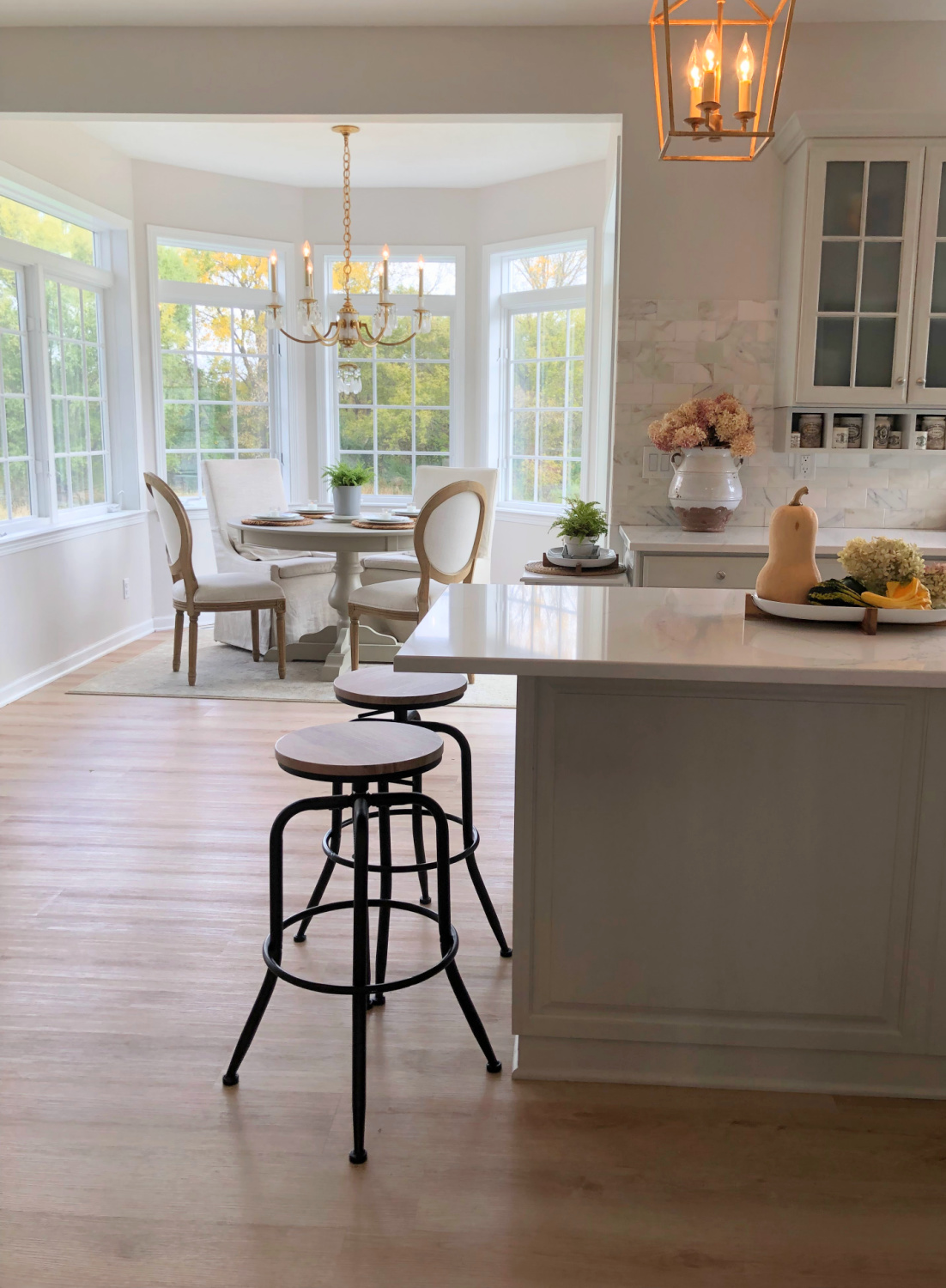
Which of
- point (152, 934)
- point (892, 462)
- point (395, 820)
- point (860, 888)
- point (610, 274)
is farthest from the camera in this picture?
point (610, 274)

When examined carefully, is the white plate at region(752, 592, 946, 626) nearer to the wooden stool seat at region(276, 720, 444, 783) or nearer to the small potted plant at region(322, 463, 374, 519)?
the wooden stool seat at region(276, 720, 444, 783)

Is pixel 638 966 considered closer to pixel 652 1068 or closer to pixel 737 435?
pixel 652 1068

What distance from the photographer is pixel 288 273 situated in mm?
6840

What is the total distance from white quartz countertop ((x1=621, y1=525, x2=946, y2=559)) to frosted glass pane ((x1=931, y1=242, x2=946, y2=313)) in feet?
2.66

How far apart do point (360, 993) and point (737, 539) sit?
2.49 m

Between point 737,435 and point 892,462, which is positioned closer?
point 737,435

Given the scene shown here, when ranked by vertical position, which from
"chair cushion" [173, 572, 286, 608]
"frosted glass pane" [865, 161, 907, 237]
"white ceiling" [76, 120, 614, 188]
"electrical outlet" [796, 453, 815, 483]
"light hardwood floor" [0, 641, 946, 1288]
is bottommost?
"light hardwood floor" [0, 641, 946, 1288]

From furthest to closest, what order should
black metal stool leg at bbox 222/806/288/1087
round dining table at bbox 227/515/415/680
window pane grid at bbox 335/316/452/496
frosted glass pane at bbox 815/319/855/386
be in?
window pane grid at bbox 335/316/452/496 < round dining table at bbox 227/515/415/680 < frosted glass pane at bbox 815/319/855/386 < black metal stool leg at bbox 222/806/288/1087

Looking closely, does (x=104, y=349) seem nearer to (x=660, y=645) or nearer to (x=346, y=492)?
(x=346, y=492)

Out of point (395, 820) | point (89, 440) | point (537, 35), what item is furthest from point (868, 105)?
point (89, 440)

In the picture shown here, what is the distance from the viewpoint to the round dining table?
16.9ft

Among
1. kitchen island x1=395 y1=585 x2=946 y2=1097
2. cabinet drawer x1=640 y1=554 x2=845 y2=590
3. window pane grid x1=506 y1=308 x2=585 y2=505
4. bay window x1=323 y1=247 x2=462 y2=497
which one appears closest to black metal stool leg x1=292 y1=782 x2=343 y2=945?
kitchen island x1=395 y1=585 x2=946 y2=1097

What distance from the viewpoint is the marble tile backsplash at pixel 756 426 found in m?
4.09

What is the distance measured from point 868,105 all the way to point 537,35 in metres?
1.23
